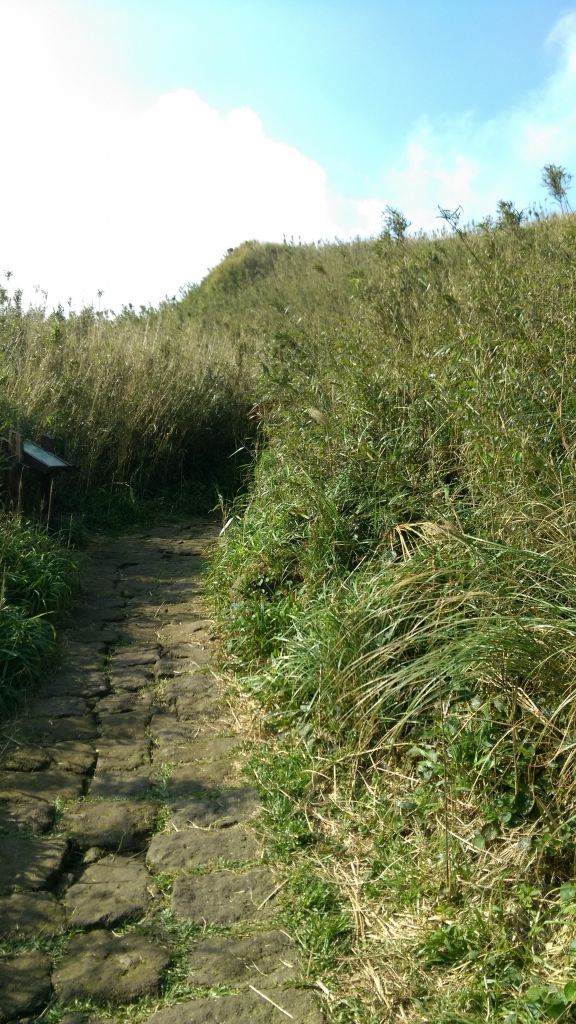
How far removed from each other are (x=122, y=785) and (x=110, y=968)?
1.22 metres

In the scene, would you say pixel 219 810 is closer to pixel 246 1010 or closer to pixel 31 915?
pixel 31 915

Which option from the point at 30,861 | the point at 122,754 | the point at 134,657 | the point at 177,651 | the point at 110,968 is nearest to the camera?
the point at 110,968

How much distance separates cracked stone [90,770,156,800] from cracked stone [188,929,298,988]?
104 cm

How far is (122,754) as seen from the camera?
427 cm

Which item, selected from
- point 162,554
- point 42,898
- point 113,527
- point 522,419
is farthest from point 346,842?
point 113,527

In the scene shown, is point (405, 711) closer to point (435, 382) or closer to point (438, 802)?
point (438, 802)

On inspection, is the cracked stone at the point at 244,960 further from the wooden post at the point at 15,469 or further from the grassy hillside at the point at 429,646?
the wooden post at the point at 15,469

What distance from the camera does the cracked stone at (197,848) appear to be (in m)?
3.40

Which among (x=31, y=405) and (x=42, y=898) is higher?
(x=31, y=405)

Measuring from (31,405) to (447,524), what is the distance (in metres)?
5.83

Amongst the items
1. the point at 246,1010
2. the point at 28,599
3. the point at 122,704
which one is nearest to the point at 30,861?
the point at 246,1010

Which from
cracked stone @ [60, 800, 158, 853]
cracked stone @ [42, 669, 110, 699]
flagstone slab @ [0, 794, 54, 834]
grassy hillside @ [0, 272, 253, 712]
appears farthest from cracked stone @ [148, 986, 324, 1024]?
grassy hillside @ [0, 272, 253, 712]

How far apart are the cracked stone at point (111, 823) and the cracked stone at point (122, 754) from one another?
33cm

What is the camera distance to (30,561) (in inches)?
229
